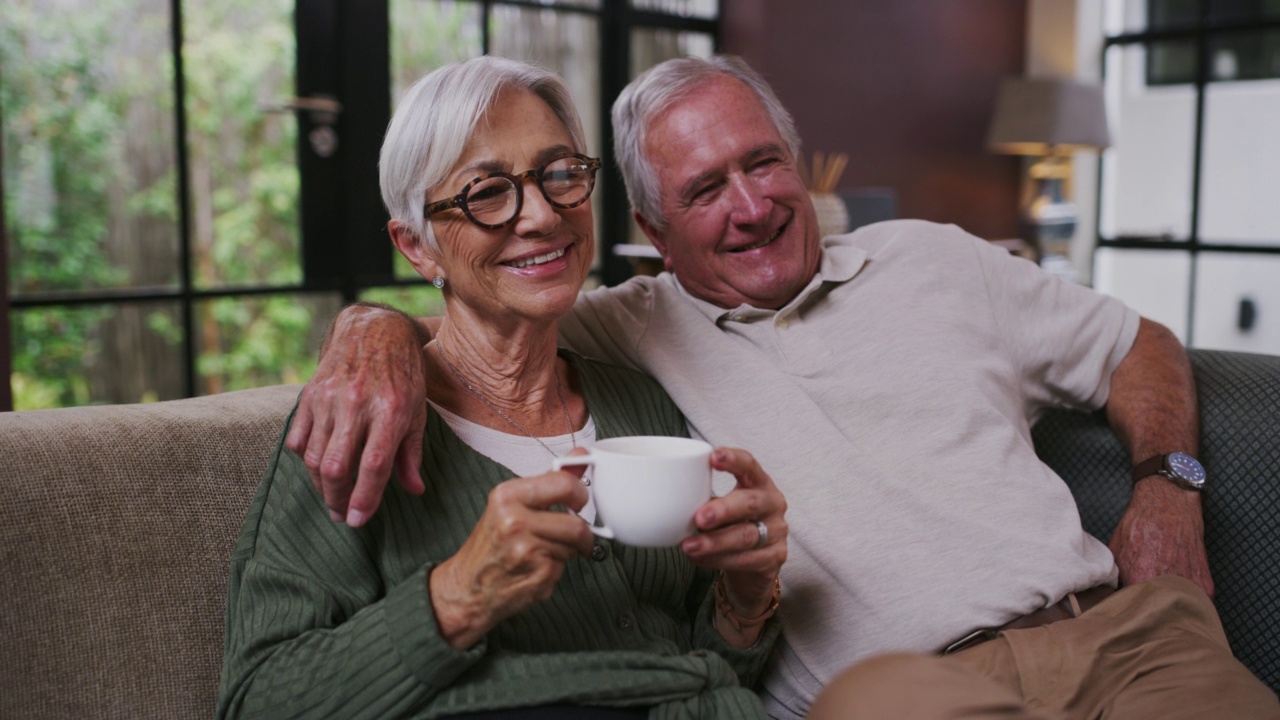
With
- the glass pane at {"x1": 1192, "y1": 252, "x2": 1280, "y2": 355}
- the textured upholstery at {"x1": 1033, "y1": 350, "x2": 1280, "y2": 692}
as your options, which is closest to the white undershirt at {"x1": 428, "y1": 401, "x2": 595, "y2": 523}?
the textured upholstery at {"x1": 1033, "y1": 350, "x2": 1280, "y2": 692}

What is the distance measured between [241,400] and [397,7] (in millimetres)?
2670

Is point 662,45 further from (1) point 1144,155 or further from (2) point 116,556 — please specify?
(2) point 116,556

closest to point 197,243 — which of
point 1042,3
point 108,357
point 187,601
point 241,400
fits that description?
point 108,357

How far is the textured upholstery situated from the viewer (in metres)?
1.48

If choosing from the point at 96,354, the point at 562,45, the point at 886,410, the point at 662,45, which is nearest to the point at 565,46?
the point at 562,45

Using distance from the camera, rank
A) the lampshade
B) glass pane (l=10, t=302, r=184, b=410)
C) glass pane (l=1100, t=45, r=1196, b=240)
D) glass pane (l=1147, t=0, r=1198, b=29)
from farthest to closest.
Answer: glass pane (l=1100, t=45, r=1196, b=240) < glass pane (l=1147, t=0, r=1198, b=29) < the lampshade < glass pane (l=10, t=302, r=184, b=410)

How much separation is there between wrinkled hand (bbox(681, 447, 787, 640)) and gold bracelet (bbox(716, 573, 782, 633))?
0.12m

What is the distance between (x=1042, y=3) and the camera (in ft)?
19.1

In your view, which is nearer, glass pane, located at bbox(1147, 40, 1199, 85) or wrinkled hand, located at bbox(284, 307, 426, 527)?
wrinkled hand, located at bbox(284, 307, 426, 527)

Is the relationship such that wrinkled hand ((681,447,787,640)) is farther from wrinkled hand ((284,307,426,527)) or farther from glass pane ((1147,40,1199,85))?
A: glass pane ((1147,40,1199,85))

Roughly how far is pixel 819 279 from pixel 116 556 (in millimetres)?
997

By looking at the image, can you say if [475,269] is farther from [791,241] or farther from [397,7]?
[397,7]

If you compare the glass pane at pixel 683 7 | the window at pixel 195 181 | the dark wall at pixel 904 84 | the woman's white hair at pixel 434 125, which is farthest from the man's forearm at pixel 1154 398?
the glass pane at pixel 683 7

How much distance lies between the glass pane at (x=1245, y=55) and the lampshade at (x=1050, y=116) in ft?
2.21
